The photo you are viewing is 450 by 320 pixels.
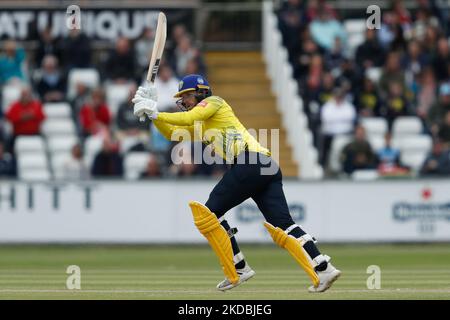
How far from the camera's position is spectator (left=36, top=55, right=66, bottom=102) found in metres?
22.8

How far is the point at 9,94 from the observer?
903 inches

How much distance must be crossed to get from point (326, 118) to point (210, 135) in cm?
1008

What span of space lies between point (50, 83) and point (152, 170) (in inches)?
113

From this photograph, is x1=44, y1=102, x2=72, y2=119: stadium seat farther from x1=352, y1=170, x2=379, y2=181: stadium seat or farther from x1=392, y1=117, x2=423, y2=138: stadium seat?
x1=392, y1=117, x2=423, y2=138: stadium seat

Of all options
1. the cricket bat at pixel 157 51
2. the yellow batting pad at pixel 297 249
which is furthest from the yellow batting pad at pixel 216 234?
the cricket bat at pixel 157 51

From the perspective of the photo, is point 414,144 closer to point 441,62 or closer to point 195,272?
point 441,62

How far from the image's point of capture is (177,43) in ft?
77.8

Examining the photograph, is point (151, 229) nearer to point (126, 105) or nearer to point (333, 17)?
point (126, 105)

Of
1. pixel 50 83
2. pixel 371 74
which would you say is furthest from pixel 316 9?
pixel 50 83

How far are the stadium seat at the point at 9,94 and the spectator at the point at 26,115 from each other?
649 mm

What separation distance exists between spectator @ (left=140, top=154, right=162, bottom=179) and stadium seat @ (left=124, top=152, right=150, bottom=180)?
0.43m

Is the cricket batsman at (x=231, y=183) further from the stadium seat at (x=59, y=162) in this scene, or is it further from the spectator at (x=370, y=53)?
the spectator at (x=370, y=53)

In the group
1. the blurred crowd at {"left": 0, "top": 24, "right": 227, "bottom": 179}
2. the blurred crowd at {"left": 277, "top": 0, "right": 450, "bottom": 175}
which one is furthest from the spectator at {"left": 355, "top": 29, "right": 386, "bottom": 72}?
the blurred crowd at {"left": 0, "top": 24, "right": 227, "bottom": 179}

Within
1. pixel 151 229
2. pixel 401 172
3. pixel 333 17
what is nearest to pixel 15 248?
pixel 151 229
